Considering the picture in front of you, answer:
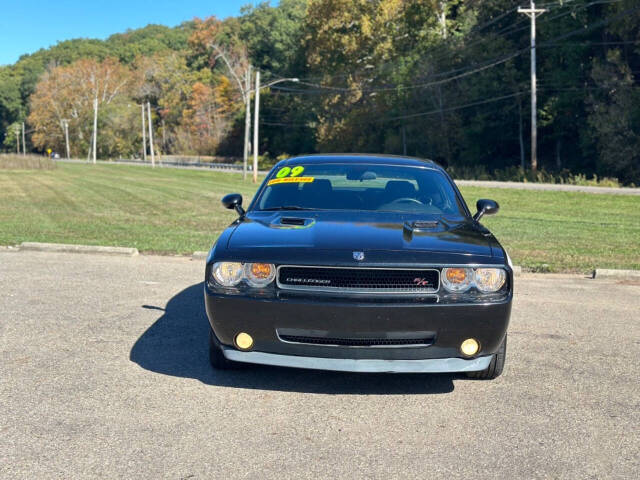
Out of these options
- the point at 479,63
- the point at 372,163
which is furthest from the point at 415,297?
the point at 479,63

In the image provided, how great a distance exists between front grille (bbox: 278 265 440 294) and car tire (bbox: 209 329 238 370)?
2.61 ft

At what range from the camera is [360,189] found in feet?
20.5

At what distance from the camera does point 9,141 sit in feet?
476

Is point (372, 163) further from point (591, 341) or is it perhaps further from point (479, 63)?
point (479, 63)

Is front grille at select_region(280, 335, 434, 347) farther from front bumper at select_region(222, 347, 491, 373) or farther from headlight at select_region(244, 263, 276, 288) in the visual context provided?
headlight at select_region(244, 263, 276, 288)

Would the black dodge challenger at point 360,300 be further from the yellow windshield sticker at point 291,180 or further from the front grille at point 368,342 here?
the yellow windshield sticker at point 291,180

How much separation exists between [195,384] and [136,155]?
117 meters

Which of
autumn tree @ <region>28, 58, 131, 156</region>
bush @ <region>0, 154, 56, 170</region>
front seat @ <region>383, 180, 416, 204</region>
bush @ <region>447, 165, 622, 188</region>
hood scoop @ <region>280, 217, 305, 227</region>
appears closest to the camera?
hood scoop @ <region>280, 217, 305, 227</region>

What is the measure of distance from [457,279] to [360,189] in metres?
1.92

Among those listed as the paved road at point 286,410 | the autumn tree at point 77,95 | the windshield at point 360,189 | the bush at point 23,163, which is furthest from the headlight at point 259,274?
the autumn tree at point 77,95

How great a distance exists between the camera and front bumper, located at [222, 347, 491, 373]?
14.6 ft

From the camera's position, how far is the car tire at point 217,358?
498cm

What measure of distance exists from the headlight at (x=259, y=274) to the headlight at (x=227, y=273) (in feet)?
0.19

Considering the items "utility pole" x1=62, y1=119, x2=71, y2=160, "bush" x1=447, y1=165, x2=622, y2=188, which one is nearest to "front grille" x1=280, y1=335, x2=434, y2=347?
"bush" x1=447, y1=165, x2=622, y2=188
